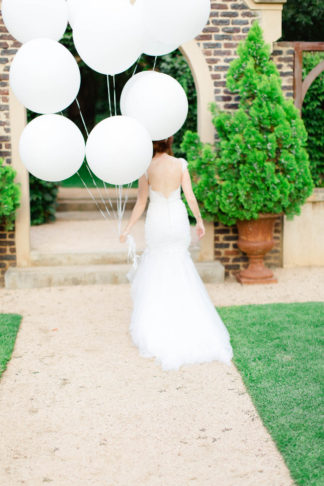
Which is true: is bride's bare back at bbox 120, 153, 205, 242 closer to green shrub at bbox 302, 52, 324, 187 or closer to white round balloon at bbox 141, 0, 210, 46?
white round balloon at bbox 141, 0, 210, 46

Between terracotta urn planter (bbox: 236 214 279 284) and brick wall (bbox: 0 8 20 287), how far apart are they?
110 inches

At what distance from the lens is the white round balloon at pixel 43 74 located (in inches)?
143

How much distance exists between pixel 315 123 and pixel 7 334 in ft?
18.3

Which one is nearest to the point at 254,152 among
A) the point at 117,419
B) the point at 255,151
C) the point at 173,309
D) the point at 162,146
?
the point at 255,151

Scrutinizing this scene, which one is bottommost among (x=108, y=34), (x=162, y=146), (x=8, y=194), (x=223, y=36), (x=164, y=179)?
(x=8, y=194)

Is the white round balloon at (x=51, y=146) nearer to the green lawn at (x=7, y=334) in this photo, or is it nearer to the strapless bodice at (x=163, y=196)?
the strapless bodice at (x=163, y=196)

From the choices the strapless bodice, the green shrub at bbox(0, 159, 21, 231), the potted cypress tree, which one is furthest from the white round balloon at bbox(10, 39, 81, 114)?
the potted cypress tree

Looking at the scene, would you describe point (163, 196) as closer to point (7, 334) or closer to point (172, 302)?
point (172, 302)

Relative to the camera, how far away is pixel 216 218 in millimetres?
7324

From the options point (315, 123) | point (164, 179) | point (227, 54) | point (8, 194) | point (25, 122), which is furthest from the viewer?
point (315, 123)

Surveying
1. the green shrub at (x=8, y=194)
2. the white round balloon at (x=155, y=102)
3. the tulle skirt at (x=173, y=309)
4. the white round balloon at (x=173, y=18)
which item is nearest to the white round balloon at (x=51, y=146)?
the white round balloon at (x=155, y=102)

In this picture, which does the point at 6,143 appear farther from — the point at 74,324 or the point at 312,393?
the point at 312,393

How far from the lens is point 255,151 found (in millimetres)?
6785

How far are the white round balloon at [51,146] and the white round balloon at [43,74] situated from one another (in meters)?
0.15
